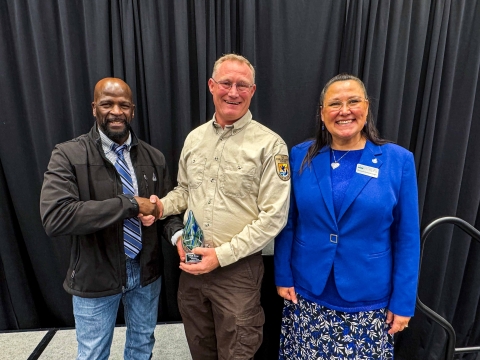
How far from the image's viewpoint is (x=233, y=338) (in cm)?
134

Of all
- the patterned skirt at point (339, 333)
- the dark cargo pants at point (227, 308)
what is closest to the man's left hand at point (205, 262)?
the dark cargo pants at point (227, 308)

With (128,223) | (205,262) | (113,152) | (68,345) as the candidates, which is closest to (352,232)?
(205,262)

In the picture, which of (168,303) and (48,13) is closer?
(48,13)

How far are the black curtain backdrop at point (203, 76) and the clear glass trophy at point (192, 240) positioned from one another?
543mm

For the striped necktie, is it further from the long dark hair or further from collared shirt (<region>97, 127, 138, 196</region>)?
the long dark hair

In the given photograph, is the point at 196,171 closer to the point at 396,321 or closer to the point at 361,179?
the point at 361,179

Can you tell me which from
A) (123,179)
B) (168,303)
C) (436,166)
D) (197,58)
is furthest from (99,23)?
(436,166)

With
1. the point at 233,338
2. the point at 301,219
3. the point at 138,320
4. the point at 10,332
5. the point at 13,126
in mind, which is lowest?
the point at 10,332

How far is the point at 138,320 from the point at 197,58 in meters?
1.62

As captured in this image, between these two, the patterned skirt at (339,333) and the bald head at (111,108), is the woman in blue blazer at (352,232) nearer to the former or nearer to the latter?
the patterned skirt at (339,333)

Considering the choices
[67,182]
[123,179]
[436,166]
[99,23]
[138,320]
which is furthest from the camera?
[436,166]

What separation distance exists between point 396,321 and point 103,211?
1.40 m

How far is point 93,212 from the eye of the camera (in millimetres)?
1203

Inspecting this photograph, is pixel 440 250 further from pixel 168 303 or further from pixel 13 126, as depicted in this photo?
pixel 13 126
